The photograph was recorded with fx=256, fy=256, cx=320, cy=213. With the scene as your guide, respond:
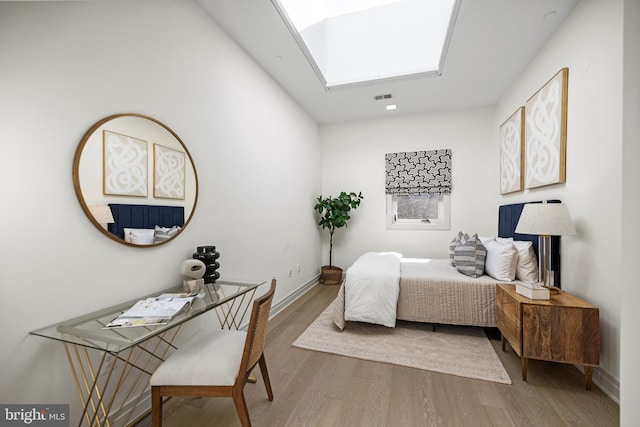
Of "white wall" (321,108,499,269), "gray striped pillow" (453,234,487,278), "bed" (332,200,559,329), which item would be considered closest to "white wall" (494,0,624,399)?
"bed" (332,200,559,329)

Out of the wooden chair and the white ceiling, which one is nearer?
the wooden chair

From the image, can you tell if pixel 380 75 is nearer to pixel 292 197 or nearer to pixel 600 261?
pixel 292 197

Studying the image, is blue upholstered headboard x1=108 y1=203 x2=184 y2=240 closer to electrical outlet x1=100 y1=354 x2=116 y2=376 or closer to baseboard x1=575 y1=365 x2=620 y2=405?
electrical outlet x1=100 y1=354 x2=116 y2=376

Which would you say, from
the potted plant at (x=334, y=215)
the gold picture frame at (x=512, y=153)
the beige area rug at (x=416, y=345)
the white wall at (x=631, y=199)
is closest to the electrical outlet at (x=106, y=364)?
the beige area rug at (x=416, y=345)

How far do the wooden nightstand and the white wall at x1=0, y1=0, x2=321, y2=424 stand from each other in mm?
2288

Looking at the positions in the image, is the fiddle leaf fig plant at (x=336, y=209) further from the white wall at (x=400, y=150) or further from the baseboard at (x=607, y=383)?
the baseboard at (x=607, y=383)

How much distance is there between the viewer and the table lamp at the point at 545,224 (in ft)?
5.98

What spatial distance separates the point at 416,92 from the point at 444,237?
2256 millimetres

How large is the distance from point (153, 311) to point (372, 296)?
1.90 metres

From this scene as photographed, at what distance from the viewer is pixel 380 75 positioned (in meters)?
3.11

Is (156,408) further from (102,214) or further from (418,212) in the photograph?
(418,212)

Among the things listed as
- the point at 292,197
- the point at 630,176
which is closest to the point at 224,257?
the point at 292,197

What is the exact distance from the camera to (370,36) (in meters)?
2.81

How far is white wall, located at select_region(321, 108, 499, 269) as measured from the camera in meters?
4.00
